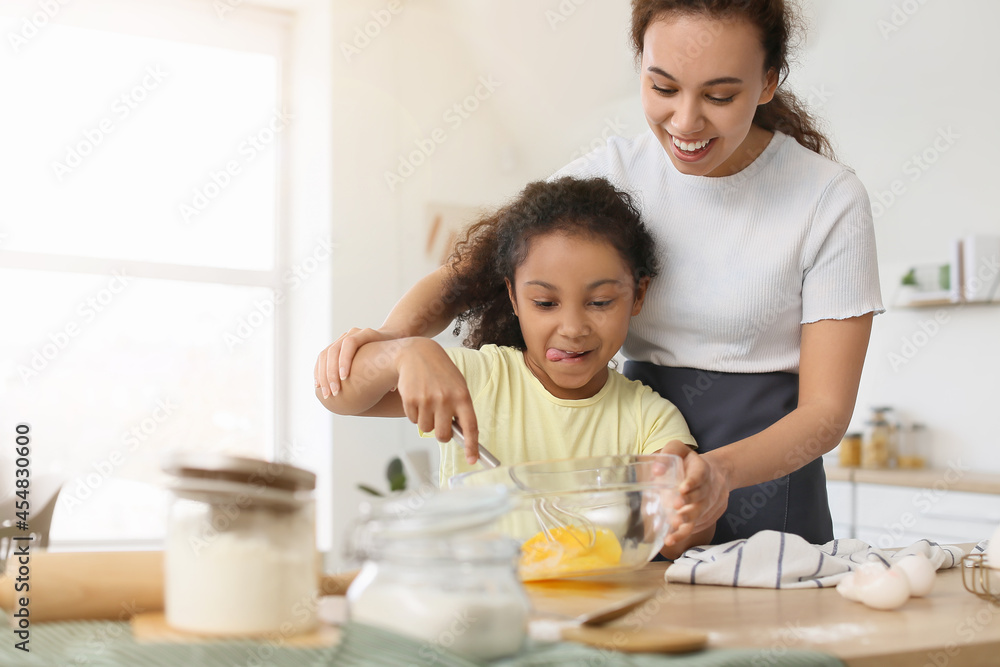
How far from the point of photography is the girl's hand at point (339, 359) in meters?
0.97

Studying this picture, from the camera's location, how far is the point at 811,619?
65 centimetres

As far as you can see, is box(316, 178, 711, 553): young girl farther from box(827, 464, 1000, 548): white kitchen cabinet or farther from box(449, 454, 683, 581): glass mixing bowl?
box(827, 464, 1000, 548): white kitchen cabinet

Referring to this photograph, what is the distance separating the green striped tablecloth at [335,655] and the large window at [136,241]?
358 cm

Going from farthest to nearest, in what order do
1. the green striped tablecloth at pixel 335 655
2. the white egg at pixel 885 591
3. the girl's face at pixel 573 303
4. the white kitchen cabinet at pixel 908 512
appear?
the white kitchen cabinet at pixel 908 512, the girl's face at pixel 573 303, the white egg at pixel 885 591, the green striped tablecloth at pixel 335 655

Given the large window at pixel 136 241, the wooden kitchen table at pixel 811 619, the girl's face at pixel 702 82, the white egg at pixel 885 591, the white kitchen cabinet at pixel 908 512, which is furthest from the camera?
the large window at pixel 136 241

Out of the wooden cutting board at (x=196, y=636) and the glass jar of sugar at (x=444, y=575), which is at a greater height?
the glass jar of sugar at (x=444, y=575)

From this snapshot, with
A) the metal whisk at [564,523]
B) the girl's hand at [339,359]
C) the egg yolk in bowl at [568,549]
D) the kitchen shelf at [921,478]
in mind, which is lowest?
the kitchen shelf at [921,478]

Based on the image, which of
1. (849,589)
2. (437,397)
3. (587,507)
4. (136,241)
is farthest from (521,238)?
(136,241)

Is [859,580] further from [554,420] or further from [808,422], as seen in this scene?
[554,420]

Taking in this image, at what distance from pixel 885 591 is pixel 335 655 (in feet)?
1.53

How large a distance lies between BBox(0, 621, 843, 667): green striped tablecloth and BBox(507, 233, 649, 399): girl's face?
0.60 m

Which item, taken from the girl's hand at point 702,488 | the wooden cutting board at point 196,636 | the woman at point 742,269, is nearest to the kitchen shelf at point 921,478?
the woman at point 742,269

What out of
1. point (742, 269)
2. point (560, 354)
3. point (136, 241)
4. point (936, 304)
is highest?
point (136, 241)

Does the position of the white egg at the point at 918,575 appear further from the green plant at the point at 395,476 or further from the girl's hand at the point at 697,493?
the green plant at the point at 395,476
